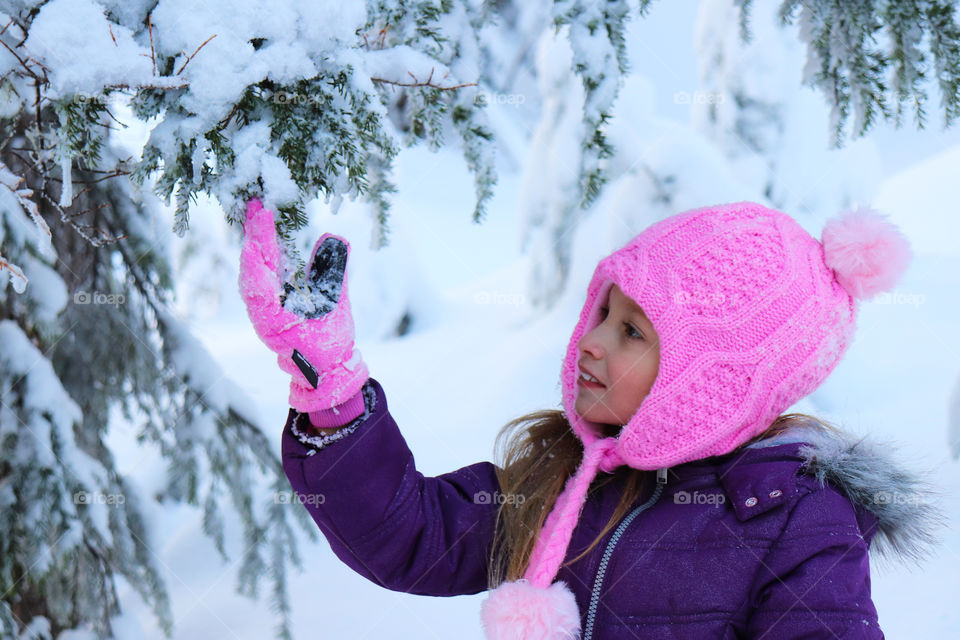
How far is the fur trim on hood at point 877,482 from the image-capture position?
1.61m

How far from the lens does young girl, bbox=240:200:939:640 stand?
1.49m

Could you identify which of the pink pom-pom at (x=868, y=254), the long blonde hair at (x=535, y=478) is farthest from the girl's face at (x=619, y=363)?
the pink pom-pom at (x=868, y=254)

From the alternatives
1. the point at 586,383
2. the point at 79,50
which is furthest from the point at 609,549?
the point at 79,50

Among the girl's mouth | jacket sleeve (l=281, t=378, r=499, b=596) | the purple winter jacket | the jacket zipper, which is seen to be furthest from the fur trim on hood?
jacket sleeve (l=281, t=378, r=499, b=596)

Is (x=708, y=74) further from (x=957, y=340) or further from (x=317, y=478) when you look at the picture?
(x=317, y=478)

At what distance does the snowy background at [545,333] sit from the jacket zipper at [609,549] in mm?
540

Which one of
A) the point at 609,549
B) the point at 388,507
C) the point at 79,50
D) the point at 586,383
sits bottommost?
the point at 609,549

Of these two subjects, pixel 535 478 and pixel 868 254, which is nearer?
pixel 868 254

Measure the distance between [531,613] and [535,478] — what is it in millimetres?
357

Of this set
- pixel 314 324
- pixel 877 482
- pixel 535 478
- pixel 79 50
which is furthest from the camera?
pixel 535 478

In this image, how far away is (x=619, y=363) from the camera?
164 centimetres

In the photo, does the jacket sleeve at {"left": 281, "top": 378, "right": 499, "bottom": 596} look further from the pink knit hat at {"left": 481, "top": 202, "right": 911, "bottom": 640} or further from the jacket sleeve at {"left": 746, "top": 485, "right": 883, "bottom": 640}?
the jacket sleeve at {"left": 746, "top": 485, "right": 883, "bottom": 640}

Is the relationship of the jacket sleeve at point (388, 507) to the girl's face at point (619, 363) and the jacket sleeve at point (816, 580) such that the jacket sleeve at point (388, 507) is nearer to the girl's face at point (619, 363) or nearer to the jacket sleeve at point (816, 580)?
the girl's face at point (619, 363)

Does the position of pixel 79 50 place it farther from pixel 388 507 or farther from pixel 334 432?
pixel 388 507
